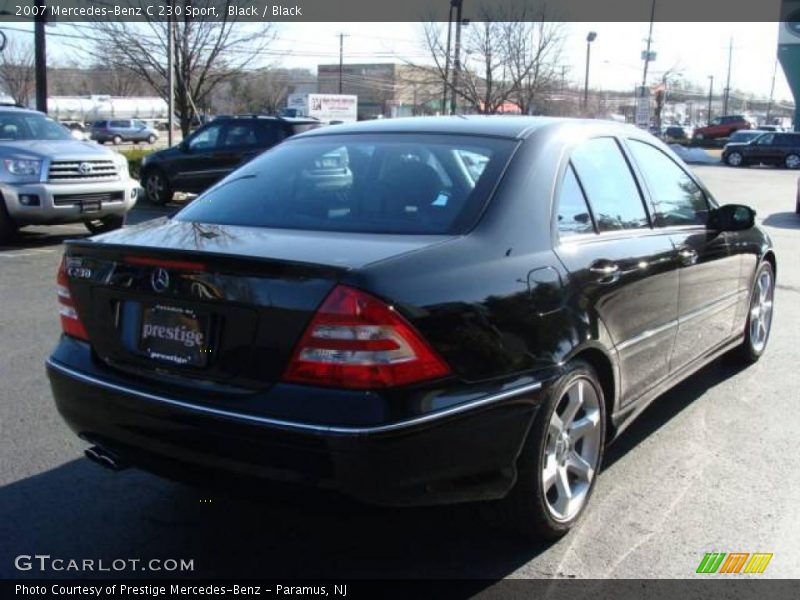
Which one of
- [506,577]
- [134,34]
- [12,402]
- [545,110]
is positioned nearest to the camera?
[506,577]

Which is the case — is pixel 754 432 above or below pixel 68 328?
below

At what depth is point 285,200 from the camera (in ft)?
11.8

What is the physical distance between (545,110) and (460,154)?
1444 inches

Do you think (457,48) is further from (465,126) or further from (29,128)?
(465,126)

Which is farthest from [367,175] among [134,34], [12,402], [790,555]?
[134,34]

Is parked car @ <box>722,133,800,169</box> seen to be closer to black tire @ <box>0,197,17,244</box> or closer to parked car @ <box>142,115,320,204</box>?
parked car @ <box>142,115,320,204</box>

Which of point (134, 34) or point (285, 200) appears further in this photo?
point (134, 34)

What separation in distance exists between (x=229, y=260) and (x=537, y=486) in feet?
4.62

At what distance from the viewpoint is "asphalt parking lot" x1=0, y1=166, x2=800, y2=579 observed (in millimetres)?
3131

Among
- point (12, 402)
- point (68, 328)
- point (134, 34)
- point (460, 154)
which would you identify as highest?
point (134, 34)

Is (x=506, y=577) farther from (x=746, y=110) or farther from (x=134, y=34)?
(x=746, y=110)

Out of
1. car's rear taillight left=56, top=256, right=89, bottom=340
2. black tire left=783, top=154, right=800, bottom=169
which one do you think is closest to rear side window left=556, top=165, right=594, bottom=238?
car's rear taillight left=56, top=256, right=89, bottom=340

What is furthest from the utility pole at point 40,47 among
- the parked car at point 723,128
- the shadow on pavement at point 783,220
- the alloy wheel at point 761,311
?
the parked car at point 723,128

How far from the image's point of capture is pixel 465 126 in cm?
389
